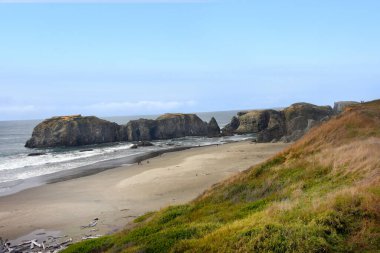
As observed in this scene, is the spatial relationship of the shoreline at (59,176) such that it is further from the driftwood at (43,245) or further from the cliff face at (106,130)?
the cliff face at (106,130)

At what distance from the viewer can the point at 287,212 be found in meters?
11.6

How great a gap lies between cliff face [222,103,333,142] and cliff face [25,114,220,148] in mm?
8227

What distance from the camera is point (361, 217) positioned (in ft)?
33.7

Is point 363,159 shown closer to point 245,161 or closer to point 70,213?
point 70,213

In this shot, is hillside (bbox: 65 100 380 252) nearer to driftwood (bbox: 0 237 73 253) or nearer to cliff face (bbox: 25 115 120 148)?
driftwood (bbox: 0 237 73 253)

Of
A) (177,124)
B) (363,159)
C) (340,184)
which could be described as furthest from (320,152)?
(177,124)

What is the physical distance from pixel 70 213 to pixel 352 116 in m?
21.1

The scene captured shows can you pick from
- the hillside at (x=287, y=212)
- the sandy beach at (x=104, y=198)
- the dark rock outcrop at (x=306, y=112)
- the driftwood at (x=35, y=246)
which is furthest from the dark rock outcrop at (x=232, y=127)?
the driftwood at (x=35, y=246)

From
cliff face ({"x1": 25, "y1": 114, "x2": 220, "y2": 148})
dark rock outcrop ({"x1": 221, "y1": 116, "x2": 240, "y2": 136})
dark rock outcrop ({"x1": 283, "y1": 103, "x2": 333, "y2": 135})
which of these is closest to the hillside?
dark rock outcrop ({"x1": 283, "y1": 103, "x2": 333, "y2": 135})

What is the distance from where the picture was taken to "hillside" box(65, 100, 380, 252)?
970 cm

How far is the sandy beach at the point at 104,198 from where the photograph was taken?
22.6m

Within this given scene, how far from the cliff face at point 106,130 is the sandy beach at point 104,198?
50574mm

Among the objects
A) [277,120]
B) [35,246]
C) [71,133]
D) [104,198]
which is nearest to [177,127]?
[277,120]

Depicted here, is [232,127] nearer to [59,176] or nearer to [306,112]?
[306,112]
